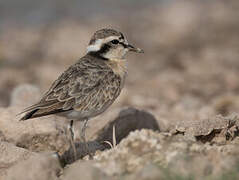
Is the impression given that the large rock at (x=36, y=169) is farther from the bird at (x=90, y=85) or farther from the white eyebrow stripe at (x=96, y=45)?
the white eyebrow stripe at (x=96, y=45)

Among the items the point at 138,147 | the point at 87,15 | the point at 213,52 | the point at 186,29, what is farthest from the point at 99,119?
the point at 87,15

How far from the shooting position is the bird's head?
6934 mm

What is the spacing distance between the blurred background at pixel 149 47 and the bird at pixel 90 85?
150 cm

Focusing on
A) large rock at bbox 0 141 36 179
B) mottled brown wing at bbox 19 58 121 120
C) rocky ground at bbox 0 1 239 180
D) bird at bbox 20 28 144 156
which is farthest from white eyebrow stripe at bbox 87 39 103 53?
large rock at bbox 0 141 36 179

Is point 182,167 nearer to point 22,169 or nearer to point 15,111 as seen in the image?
point 22,169

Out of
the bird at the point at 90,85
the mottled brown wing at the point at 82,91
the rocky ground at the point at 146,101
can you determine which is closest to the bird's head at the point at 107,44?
the bird at the point at 90,85

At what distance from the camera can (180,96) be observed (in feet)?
33.0

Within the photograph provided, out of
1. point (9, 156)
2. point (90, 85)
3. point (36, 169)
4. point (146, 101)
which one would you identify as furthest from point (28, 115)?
point (146, 101)

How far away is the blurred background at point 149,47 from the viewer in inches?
393

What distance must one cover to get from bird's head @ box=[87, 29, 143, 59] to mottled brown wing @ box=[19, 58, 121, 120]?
0.95ft

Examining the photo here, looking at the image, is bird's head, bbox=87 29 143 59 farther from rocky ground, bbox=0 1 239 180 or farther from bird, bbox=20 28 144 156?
rocky ground, bbox=0 1 239 180

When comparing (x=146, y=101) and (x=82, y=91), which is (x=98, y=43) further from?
(x=146, y=101)

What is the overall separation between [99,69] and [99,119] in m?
1.21

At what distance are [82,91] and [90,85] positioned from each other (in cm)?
12
